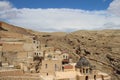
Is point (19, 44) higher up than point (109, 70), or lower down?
higher up

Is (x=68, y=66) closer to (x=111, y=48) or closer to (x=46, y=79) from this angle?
(x=46, y=79)

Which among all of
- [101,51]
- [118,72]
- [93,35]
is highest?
[93,35]

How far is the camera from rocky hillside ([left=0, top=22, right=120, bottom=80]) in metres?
61.3

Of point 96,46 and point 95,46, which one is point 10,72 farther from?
point 95,46

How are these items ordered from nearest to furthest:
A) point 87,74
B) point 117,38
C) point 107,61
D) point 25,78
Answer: point 25,78 → point 87,74 → point 107,61 → point 117,38

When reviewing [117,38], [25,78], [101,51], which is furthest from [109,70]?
[25,78]

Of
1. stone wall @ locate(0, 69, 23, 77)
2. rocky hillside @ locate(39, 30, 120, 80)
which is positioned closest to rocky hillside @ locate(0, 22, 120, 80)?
rocky hillside @ locate(39, 30, 120, 80)

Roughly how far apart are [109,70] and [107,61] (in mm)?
4226

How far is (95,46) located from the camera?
71.1 m

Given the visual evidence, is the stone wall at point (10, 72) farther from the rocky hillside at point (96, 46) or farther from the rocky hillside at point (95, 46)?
the rocky hillside at point (96, 46)

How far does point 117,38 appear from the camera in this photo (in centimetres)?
7631

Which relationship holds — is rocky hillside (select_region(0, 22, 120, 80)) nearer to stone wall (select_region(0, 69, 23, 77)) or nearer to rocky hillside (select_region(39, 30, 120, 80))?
rocky hillside (select_region(39, 30, 120, 80))

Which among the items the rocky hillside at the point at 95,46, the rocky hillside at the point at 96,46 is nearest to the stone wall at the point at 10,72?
the rocky hillside at the point at 95,46

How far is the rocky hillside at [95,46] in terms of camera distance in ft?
201
